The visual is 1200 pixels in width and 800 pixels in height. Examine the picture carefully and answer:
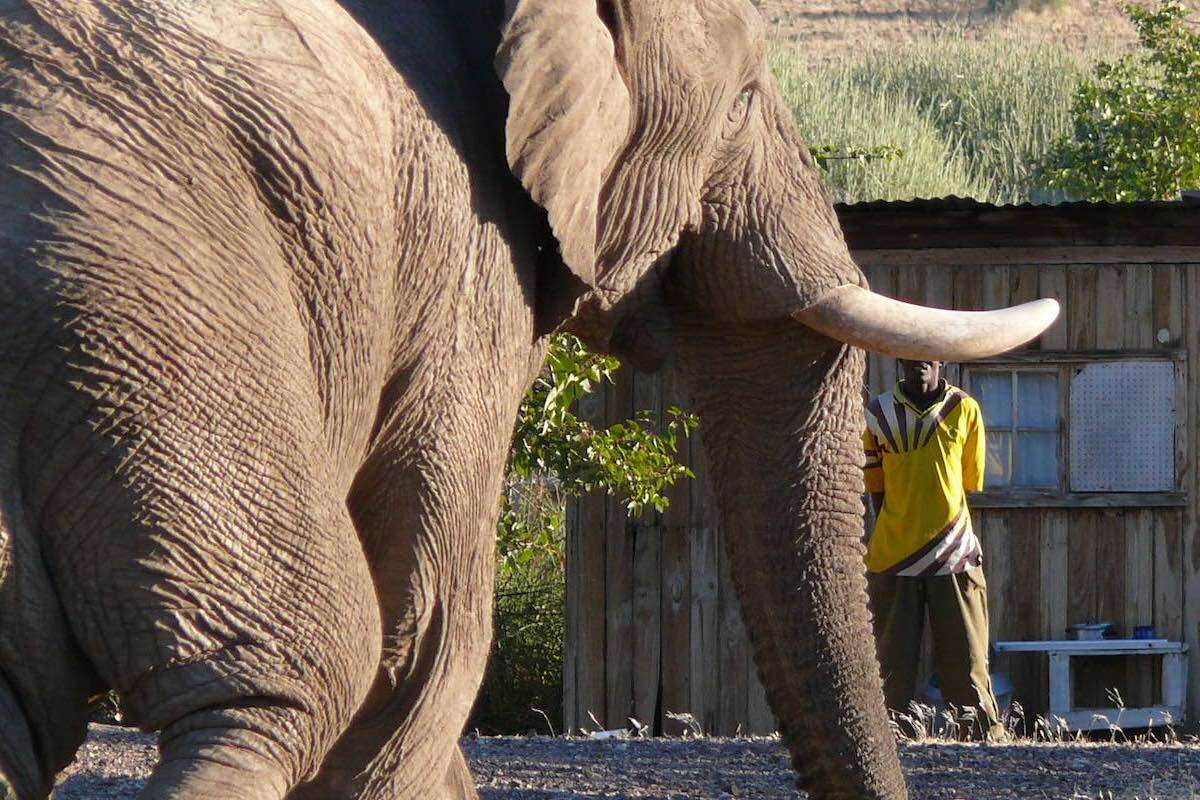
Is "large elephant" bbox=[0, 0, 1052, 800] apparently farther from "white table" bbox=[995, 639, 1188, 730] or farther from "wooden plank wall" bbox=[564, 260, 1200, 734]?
"white table" bbox=[995, 639, 1188, 730]

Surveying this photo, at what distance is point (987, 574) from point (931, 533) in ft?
4.92

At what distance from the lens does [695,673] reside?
1140 cm

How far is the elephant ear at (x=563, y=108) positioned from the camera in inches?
167

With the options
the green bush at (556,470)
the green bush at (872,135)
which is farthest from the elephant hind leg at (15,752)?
the green bush at (872,135)

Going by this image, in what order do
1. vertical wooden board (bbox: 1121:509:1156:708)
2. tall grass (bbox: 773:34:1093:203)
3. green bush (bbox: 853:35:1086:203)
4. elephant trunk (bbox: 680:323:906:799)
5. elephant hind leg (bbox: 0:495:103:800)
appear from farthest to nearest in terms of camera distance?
green bush (bbox: 853:35:1086:203) < tall grass (bbox: 773:34:1093:203) < vertical wooden board (bbox: 1121:509:1156:708) < elephant trunk (bbox: 680:323:906:799) < elephant hind leg (bbox: 0:495:103:800)

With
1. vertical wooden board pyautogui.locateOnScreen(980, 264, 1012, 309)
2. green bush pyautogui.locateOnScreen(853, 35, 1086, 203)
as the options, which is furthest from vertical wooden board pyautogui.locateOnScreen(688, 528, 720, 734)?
green bush pyautogui.locateOnScreen(853, 35, 1086, 203)

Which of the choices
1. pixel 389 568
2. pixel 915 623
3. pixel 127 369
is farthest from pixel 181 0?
pixel 915 623

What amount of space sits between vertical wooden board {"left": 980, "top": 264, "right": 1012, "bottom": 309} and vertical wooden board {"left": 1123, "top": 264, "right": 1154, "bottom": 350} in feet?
2.30

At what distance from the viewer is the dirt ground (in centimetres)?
4366

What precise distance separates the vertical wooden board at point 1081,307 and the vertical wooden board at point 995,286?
0.38 m

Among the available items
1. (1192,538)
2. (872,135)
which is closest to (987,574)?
(1192,538)

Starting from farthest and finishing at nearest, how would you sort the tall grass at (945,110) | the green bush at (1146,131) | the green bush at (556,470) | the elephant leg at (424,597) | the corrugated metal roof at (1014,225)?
1. the tall grass at (945,110)
2. the green bush at (1146,131)
3. the corrugated metal roof at (1014,225)
4. the green bush at (556,470)
5. the elephant leg at (424,597)

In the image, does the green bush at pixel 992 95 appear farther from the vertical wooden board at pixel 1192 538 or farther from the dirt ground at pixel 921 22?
the vertical wooden board at pixel 1192 538

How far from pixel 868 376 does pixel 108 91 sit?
8.30m
